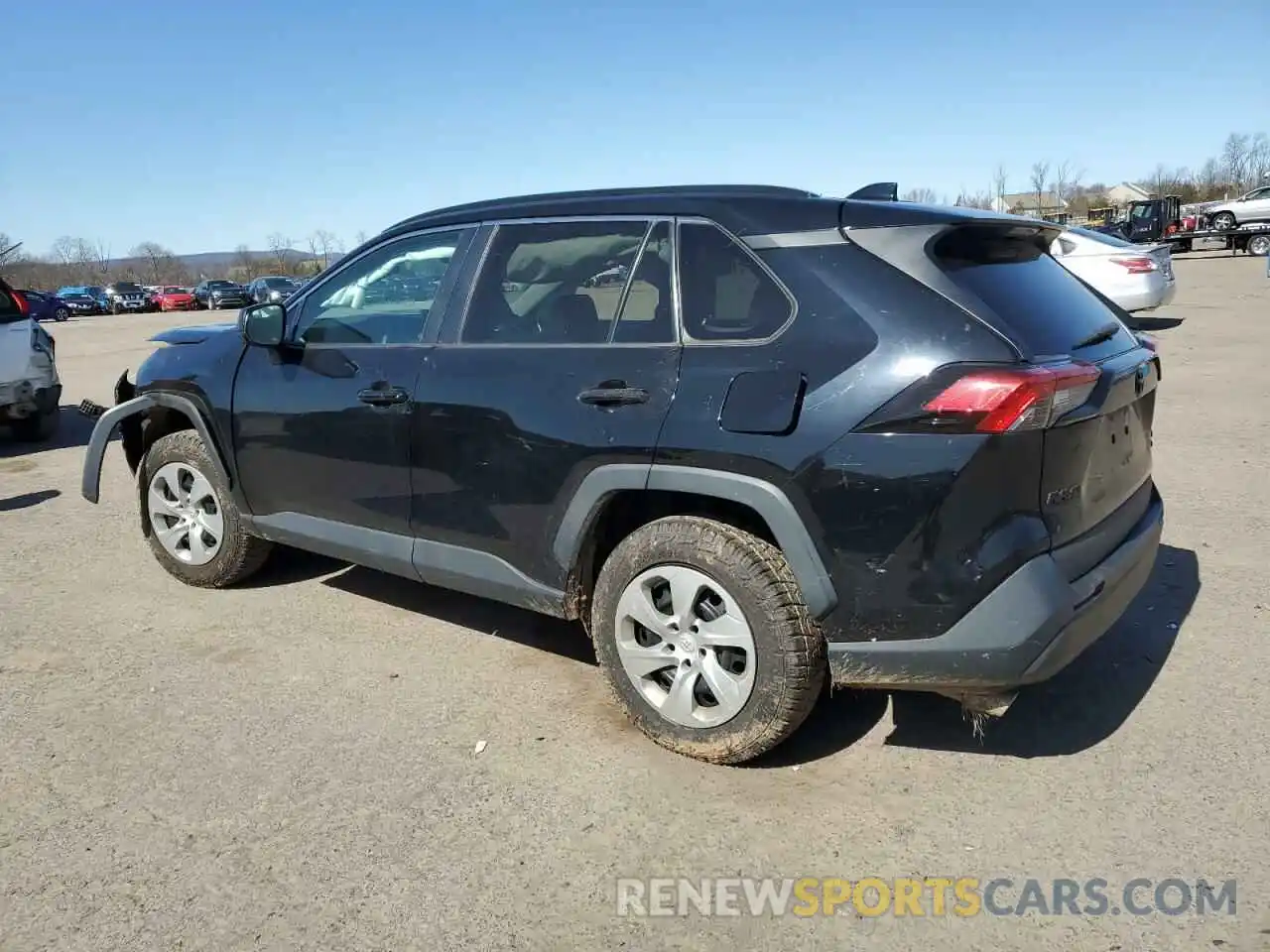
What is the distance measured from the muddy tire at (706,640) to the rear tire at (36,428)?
8303 millimetres

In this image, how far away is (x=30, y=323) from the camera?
29.8 ft

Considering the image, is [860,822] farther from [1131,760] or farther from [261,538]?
[261,538]

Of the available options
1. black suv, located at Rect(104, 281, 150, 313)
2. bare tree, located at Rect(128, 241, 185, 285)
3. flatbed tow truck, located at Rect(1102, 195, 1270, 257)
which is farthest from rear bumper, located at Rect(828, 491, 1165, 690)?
bare tree, located at Rect(128, 241, 185, 285)

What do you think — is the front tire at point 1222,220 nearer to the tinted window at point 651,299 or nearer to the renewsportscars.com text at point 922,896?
the tinted window at point 651,299

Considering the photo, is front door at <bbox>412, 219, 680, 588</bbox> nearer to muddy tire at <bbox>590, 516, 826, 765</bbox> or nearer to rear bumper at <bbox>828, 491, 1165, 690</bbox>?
muddy tire at <bbox>590, 516, 826, 765</bbox>

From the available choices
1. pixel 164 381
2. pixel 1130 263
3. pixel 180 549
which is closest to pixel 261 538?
pixel 180 549

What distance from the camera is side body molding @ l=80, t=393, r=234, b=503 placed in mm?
4605

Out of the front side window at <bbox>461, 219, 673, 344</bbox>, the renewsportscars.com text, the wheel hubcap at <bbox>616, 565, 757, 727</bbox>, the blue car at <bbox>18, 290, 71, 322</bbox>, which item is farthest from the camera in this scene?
the blue car at <bbox>18, 290, 71, 322</bbox>

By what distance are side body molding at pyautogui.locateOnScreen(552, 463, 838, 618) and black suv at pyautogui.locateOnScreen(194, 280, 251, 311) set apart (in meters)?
47.6

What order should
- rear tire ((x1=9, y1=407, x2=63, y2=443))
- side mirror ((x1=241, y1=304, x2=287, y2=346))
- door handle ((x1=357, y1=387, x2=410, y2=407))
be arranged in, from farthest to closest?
rear tire ((x1=9, y1=407, x2=63, y2=443)) < side mirror ((x1=241, y1=304, x2=287, y2=346)) < door handle ((x1=357, y1=387, x2=410, y2=407))

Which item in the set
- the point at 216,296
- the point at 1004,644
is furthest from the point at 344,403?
the point at 216,296

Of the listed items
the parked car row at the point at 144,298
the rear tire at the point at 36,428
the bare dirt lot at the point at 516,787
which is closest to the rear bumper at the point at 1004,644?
the bare dirt lot at the point at 516,787

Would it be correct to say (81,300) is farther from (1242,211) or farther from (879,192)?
(879,192)

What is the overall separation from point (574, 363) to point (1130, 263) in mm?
13129
